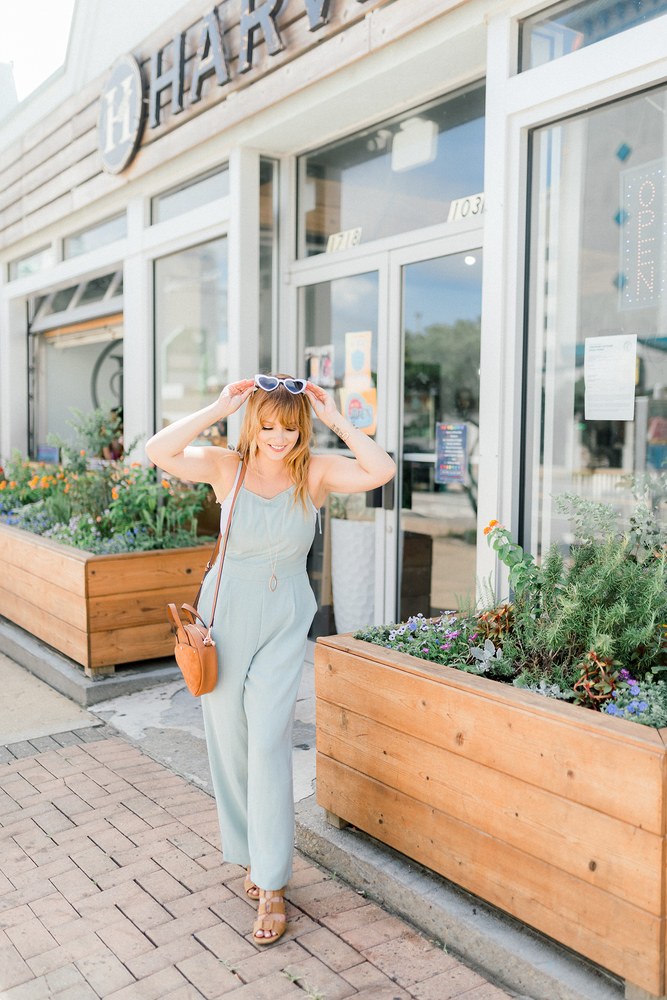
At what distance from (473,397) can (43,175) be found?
4987 millimetres

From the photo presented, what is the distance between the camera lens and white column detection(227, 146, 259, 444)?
17.0 feet

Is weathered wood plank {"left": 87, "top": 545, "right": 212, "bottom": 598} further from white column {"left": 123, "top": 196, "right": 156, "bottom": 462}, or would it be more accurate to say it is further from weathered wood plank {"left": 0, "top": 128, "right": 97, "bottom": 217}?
weathered wood plank {"left": 0, "top": 128, "right": 97, "bottom": 217}

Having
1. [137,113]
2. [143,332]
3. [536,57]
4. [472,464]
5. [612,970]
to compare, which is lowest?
[612,970]

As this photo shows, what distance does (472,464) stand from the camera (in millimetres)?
4758

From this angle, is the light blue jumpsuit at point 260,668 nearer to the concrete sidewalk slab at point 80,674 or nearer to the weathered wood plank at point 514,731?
the weathered wood plank at point 514,731

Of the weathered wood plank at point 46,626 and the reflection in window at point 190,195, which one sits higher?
the reflection in window at point 190,195

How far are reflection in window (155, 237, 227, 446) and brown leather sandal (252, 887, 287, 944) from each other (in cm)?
364

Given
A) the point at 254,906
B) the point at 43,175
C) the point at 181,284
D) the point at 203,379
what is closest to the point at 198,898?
the point at 254,906

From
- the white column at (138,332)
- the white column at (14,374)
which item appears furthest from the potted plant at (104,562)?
the white column at (14,374)

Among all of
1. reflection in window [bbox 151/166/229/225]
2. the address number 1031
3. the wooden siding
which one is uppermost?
the wooden siding

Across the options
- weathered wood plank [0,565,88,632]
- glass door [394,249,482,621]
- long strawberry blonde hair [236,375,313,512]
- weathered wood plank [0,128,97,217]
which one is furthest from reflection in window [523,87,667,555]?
weathered wood plank [0,128,97,217]

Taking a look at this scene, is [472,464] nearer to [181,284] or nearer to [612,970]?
[181,284]

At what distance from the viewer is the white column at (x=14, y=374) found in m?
9.20

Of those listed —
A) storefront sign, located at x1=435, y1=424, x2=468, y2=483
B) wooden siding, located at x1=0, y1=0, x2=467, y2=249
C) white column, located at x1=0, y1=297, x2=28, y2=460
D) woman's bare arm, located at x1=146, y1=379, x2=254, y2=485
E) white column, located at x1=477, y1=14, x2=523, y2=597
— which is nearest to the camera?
woman's bare arm, located at x1=146, y1=379, x2=254, y2=485
